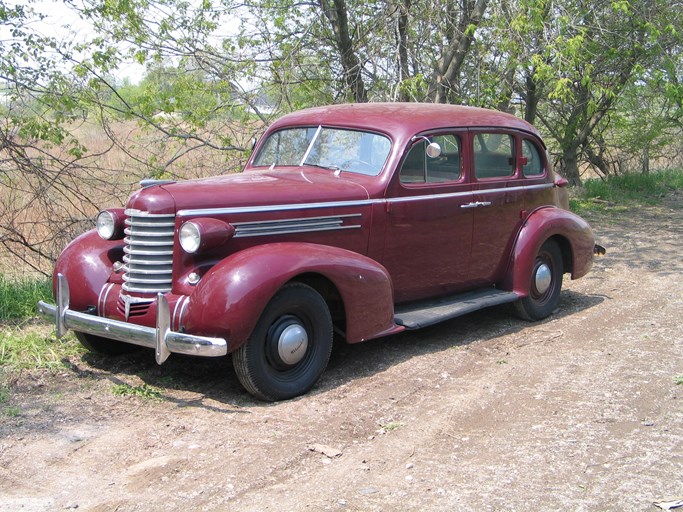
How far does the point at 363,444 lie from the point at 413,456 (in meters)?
0.31

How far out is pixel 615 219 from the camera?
1252 cm

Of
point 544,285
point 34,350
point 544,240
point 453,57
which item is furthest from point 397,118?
point 453,57

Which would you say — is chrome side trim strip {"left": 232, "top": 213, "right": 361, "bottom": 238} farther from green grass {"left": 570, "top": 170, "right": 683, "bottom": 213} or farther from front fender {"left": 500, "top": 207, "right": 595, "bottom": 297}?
green grass {"left": 570, "top": 170, "right": 683, "bottom": 213}

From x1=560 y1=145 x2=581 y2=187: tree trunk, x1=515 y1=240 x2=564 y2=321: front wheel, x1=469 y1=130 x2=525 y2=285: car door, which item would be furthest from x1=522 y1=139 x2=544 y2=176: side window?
x1=560 y1=145 x2=581 y2=187: tree trunk

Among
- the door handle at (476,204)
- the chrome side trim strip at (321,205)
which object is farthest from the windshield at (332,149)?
the door handle at (476,204)

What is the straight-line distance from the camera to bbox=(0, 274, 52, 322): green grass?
6395 millimetres

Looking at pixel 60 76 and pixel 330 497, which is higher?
pixel 60 76

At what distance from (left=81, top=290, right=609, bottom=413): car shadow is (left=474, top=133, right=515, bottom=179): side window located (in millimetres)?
1339

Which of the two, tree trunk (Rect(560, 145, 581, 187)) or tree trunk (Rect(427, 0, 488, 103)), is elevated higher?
tree trunk (Rect(427, 0, 488, 103))

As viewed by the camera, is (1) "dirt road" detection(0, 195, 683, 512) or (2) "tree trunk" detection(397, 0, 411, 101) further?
(2) "tree trunk" detection(397, 0, 411, 101)

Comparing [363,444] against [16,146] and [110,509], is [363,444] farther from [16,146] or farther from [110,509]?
[16,146]

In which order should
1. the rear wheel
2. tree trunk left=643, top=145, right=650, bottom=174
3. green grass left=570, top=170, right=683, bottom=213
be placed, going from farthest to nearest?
tree trunk left=643, top=145, right=650, bottom=174 < green grass left=570, top=170, right=683, bottom=213 < the rear wheel

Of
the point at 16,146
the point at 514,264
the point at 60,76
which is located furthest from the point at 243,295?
the point at 60,76

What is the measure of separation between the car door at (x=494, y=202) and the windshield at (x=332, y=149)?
0.98 metres
